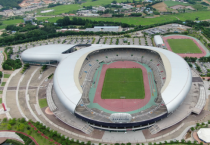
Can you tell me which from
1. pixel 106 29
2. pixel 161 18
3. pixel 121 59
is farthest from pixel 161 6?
pixel 121 59

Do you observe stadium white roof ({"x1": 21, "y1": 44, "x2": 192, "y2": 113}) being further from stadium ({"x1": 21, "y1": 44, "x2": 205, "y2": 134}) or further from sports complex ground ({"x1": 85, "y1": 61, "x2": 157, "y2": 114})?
sports complex ground ({"x1": 85, "y1": 61, "x2": 157, "y2": 114})

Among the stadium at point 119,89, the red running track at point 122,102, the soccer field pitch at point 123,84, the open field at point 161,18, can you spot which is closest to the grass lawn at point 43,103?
the stadium at point 119,89

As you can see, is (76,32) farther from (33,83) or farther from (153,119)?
(153,119)

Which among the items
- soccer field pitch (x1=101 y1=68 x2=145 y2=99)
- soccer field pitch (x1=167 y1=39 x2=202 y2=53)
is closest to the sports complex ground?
soccer field pitch (x1=101 y1=68 x2=145 y2=99)

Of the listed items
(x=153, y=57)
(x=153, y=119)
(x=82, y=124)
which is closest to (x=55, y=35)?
(x=153, y=57)

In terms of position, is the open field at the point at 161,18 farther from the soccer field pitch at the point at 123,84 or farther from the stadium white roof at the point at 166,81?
the stadium white roof at the point at 166,81

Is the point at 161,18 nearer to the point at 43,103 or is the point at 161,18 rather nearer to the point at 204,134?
the point at 204,134
